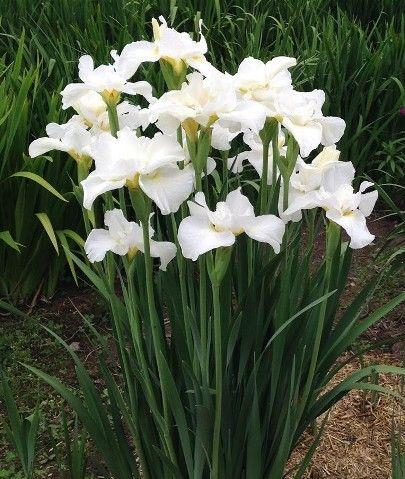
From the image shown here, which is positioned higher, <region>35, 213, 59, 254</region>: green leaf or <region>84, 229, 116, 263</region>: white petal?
<region>84, 229, 116, 263</region>: white petal

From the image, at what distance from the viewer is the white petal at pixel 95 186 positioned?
3.22 feet

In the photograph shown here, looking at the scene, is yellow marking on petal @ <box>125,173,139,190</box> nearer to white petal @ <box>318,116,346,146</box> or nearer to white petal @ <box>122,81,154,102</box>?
white petal @ <box>122,81,154,102</box>

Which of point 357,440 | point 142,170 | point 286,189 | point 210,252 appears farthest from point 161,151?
point 357,440

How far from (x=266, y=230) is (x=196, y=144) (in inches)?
6.4

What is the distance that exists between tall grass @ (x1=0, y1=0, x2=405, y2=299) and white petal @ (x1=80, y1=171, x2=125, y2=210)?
3.87 feet

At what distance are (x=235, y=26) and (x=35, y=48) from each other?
944 mm

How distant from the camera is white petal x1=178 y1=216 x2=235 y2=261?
0.97 meters

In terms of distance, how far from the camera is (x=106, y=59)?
2.62 metres

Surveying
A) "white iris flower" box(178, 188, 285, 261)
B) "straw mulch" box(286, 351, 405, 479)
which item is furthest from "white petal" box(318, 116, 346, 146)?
"straw mulch" box(286, 351, 405, 479)

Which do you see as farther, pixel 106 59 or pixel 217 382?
pixel 106 59

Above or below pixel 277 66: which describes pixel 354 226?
below

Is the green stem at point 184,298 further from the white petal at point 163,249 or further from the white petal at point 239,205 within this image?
the white petal at point 239,205

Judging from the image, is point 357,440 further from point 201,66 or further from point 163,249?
point 201,66

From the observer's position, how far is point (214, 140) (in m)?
1.21
